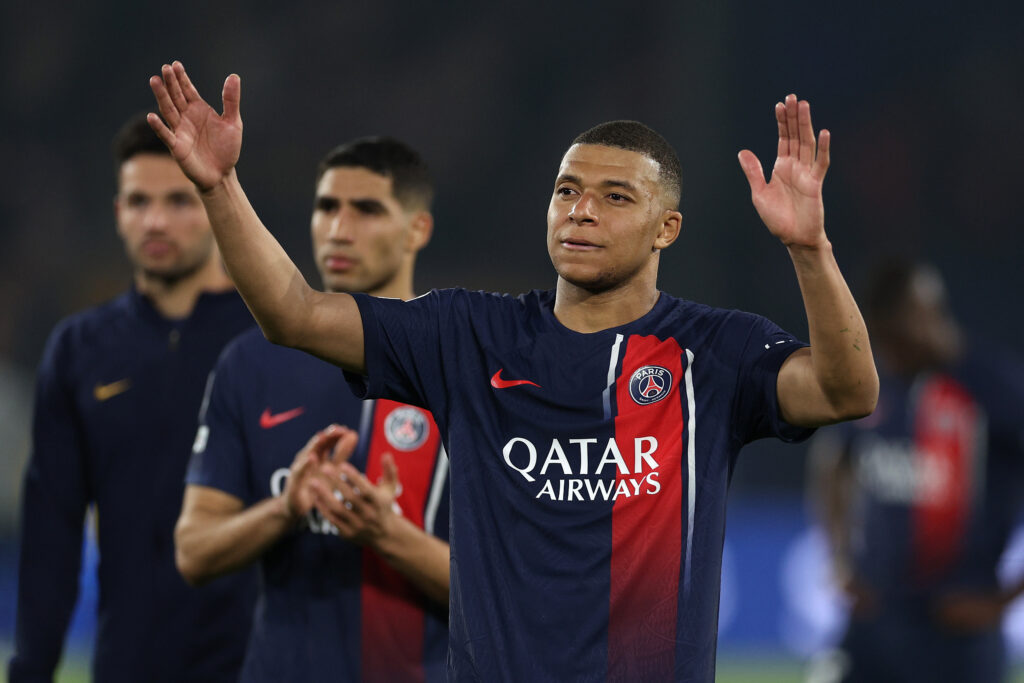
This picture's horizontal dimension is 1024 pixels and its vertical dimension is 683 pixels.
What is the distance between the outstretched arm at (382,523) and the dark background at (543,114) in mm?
8399

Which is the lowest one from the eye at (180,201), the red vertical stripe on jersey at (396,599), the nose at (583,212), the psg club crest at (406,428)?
the red vertical stripe on jersey at (396,599)

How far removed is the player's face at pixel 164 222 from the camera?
14.7 feet

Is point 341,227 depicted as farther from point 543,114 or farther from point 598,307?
point 543,114

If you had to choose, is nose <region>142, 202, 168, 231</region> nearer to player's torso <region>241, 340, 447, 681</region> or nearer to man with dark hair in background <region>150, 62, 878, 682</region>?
player's torso <region>241, 340, 447, 681</region>

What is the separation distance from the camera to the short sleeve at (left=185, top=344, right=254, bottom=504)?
3795 mm

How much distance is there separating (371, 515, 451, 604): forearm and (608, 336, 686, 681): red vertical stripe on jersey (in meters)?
0.74

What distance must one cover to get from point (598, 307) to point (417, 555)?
83cm

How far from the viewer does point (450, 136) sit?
42.9 ft

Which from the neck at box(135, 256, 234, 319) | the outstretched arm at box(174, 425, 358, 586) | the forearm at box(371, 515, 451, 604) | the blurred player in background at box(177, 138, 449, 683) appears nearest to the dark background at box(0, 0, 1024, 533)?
the neck at box(135, 256, 234, 319)

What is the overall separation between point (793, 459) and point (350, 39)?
5.72 meters

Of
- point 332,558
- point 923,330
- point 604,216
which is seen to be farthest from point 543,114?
point 604,216

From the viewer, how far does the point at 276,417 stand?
380 centimetres

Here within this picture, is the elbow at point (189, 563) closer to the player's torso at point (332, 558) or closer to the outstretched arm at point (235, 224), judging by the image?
the player's torso at point (332, 558)

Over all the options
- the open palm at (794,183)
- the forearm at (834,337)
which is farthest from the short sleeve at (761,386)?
the open palm at (794,183)
